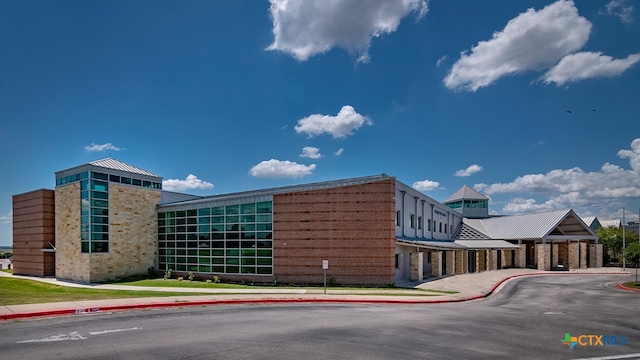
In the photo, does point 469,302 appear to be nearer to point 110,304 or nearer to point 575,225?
point 110,304

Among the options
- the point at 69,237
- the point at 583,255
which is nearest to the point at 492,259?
the point at 583,255

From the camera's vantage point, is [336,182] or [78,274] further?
[78,274]

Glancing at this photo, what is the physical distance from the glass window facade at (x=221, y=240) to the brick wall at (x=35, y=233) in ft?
41.3

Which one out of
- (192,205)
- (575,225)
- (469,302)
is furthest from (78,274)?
(575,225)

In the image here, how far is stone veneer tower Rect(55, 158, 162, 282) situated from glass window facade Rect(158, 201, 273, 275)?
7.65 ft

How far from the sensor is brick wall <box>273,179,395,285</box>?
2852cm

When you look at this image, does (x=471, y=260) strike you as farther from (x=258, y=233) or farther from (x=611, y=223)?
(x=611, y=223)

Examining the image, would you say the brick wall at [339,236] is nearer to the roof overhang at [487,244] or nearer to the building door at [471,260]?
the building door at [471,260]

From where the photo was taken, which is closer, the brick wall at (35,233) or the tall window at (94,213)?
the tall window at (94,213)

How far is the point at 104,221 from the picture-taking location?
35.3 metres

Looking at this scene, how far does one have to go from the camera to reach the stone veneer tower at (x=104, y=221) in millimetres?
34625

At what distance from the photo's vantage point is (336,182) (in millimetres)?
29875

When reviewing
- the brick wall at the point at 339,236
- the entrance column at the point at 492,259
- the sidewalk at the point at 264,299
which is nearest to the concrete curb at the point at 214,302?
the sidewalk at the point at 264,299

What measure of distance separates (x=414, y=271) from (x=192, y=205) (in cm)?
2008
